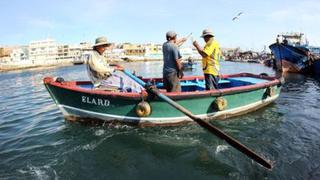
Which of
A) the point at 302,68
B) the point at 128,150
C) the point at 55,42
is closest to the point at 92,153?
the point at 128,150

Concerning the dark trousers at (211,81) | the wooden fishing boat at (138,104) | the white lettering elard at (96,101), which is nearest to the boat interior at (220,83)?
the dark trousers at (211,81)

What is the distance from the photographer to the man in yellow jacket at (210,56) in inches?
356

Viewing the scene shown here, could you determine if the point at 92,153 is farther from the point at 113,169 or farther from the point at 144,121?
the point at 144,121

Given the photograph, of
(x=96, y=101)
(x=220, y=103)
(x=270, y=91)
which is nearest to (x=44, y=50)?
(x=270, y=91)

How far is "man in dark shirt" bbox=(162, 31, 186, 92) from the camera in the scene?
8617 millimetres

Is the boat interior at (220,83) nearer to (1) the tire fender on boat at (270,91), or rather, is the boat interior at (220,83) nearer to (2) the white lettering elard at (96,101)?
(1) the tire fender on boat at (270,91)

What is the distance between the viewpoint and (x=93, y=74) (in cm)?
846

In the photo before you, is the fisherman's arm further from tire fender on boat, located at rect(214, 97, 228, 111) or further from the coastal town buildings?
the coastal town buildings

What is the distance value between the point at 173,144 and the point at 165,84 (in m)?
2.26

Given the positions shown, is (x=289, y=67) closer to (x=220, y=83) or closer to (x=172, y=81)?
Result: (x=220, y=83)

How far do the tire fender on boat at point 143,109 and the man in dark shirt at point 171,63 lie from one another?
1.18 m

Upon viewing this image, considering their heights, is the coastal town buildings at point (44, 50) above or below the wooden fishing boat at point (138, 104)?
above

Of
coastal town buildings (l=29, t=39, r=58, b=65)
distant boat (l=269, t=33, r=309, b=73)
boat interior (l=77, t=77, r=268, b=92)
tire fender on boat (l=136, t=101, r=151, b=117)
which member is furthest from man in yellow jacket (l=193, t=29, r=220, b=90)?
coastal town buildings (l=29, t=39, r=58, b=65)

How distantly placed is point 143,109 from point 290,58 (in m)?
27.9
